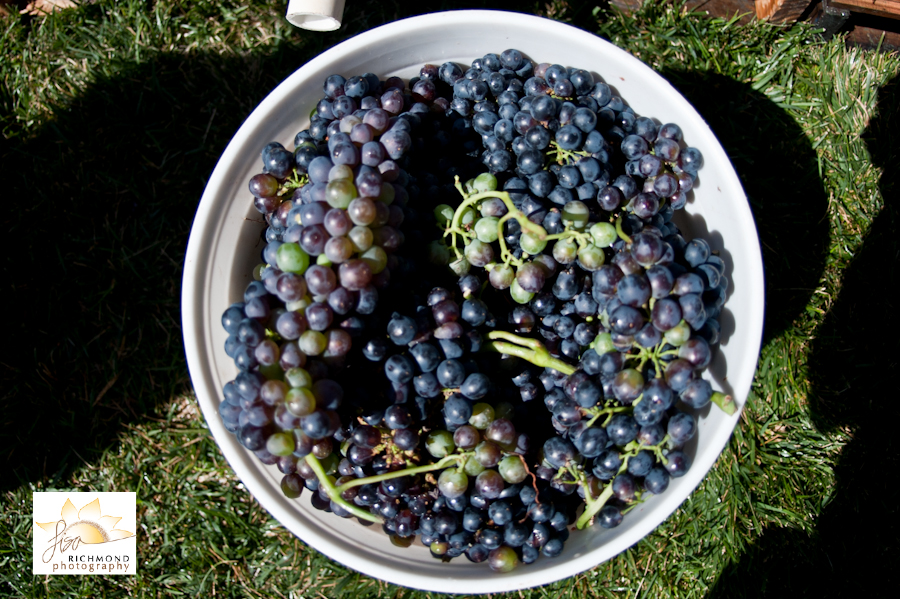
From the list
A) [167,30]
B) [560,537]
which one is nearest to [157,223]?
[167,30]

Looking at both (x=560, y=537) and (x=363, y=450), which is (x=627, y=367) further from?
(x=363, y=450)

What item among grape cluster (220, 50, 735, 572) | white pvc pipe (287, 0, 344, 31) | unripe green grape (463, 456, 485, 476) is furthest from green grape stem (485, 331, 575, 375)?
white pvc pipe (287, 0, 344, 31)

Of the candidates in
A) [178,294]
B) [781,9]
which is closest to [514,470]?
[178,294]

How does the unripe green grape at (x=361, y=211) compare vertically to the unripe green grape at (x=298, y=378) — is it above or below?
above

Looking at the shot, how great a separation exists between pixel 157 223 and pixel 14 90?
73cm

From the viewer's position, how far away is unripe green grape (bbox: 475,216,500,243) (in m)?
1.21

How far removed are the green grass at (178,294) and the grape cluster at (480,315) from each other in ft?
2.68

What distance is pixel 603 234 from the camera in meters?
1.18

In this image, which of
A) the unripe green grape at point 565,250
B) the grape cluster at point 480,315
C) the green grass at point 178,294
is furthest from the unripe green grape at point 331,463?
the green grass at point 178,294

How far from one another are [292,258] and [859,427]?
185 cm

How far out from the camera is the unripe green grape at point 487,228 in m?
1.21

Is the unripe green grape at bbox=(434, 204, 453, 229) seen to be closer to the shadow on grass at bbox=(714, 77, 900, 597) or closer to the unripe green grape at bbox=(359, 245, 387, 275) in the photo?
the unripe green grape at bbox=(359, 245, 387, 275)

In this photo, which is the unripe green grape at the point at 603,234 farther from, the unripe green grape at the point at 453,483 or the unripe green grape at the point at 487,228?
the unripe green grape at the point at 453,483

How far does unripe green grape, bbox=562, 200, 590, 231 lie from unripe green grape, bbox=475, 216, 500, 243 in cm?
14
